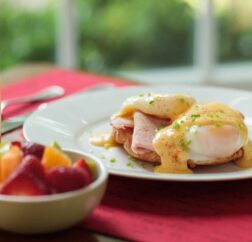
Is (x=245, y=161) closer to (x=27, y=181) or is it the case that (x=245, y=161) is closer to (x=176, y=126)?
(x=176, y=126)

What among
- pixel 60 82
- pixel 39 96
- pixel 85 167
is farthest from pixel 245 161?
pixel 60 82

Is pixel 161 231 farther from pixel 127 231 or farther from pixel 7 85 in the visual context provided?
pixel 7 85

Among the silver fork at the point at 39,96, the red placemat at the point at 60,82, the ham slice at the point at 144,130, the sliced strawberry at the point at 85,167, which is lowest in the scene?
the red placemat at the point at 60,82

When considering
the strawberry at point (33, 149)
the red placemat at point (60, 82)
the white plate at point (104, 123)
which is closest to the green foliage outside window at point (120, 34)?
the red placemat at point (60, 82)

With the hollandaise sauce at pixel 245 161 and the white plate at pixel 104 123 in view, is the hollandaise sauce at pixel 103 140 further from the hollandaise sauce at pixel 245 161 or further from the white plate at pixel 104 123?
the hollandaise sauce at pixel 245 161

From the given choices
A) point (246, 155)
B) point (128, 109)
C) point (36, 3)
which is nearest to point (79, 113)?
point (128, 109)

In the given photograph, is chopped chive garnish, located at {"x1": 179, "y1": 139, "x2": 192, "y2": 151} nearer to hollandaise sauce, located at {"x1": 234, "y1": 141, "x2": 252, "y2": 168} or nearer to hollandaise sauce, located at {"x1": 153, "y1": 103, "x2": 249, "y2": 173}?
hollandaise sauce, located at {"x1": 153, "y1": 103, "x2": 249, "y2": 173}
